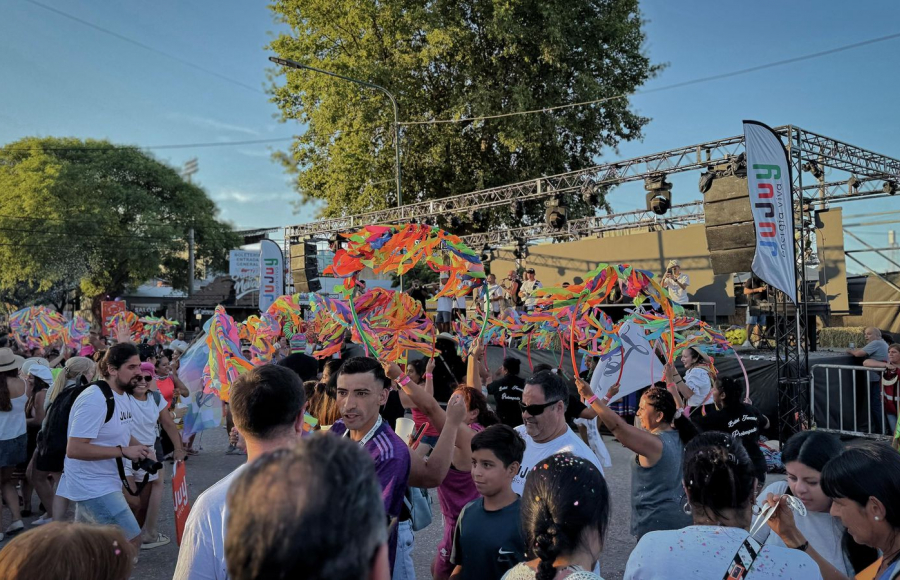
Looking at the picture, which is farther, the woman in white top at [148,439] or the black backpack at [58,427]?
the black backpack at [58,427]

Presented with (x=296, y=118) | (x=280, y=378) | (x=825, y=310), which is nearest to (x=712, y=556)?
(x=280, y=378)

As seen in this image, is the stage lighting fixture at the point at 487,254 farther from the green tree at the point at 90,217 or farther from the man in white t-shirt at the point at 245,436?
the green tree at the point at 90,217

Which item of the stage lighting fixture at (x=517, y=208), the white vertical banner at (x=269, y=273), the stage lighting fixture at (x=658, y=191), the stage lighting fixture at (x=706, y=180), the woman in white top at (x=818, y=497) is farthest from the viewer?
the stage lighting fixture at (x=517, y=208)

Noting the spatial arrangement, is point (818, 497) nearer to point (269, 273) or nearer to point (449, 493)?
point (449, 493)

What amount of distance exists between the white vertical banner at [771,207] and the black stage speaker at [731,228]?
3.93 ft

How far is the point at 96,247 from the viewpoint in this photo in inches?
1372

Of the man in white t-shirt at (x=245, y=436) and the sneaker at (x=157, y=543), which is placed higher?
the man in white t-shirt at (x=245, y=436)

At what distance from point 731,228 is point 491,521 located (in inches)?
348

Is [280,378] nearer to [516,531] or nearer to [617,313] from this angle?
[516,531]

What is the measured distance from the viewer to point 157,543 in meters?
5.67

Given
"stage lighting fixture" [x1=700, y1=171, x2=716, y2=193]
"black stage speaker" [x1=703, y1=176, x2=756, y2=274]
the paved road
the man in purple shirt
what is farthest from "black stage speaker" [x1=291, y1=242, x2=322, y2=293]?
the man in purple shirt

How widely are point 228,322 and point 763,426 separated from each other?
5.47 meters

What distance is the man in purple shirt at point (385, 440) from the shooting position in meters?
2.66

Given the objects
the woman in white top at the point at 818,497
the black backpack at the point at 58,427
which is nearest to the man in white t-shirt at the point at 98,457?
the black backpack at the point at 58,427
